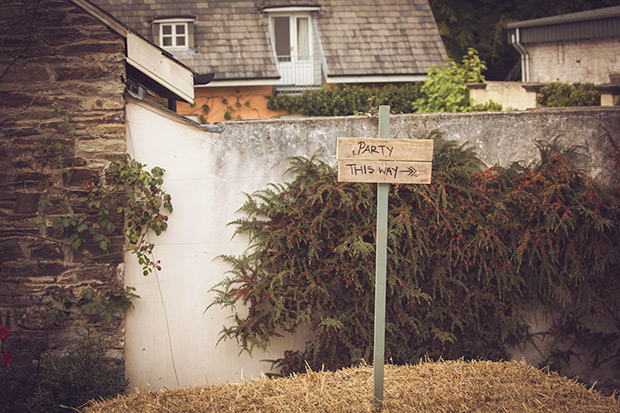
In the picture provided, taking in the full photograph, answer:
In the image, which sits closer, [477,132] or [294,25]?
[477,132]

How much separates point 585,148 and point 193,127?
3.61 meters

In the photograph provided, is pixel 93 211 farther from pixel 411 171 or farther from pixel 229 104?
pixel 229 104

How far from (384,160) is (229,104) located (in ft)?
36.9

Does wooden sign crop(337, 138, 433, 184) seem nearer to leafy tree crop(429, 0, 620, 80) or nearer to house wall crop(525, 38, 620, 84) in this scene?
house wall crop(525, 38, 620, 84)

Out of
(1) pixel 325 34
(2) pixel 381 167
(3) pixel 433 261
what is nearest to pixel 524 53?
(1) pixel 325 34

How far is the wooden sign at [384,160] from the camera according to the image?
3.95 meters

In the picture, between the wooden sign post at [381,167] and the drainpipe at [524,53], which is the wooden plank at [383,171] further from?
the drainpipe at [524,53]

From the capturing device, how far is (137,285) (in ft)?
17.9

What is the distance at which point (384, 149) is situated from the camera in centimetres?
398

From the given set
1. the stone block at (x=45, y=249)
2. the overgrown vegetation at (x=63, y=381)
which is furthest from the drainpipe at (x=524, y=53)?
the overgrown vegetation at (x=63, y=381)

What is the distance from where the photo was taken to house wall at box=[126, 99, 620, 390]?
5453 mm

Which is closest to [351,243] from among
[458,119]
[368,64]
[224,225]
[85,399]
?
[224,225]

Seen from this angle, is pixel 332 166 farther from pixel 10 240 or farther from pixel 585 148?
pixel 10 240

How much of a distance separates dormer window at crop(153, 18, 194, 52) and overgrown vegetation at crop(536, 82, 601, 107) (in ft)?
26.7
